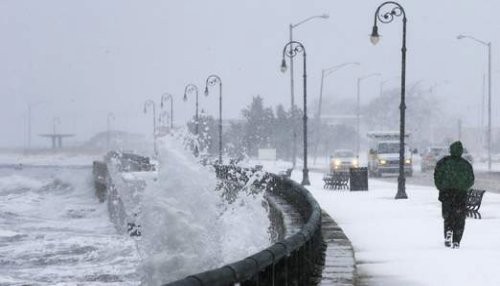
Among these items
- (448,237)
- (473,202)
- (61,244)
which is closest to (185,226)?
(448,237)

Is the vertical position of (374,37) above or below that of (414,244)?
above

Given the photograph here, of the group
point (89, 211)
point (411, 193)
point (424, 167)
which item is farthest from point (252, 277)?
point (89, 211)

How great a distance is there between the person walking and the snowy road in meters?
16.7

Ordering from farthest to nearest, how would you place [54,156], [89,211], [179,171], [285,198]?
1. [54,156]
2. [89,211]
3. [285,198]
4. [179,171]

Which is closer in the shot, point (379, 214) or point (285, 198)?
point (379, 214)

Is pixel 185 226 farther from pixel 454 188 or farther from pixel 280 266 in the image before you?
pixel 280 266

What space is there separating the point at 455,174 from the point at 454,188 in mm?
248

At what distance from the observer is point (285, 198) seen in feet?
84.5

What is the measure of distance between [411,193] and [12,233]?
30333 mm

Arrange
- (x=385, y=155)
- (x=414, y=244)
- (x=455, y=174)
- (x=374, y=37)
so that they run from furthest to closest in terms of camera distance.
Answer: (x=385, y=155), (x=374, y=37), (x=414, y=244), (x=455, y=174)

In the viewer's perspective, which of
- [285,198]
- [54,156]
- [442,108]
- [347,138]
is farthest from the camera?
[442,108]

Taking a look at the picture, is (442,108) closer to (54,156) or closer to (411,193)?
(54,156)

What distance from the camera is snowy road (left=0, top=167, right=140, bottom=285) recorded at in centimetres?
3164

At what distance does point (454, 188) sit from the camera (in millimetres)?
14562
